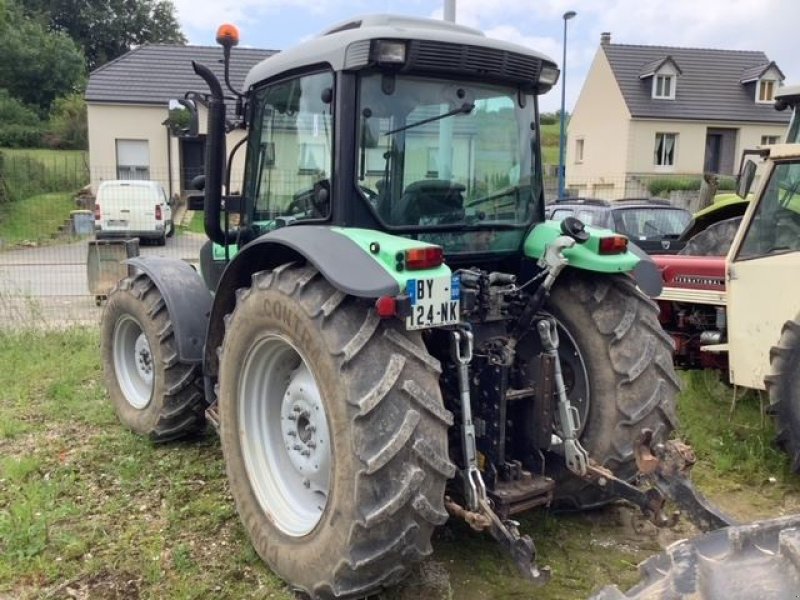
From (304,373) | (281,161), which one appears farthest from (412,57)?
(304,373)

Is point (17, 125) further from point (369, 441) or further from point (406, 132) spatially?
point (369, 441)

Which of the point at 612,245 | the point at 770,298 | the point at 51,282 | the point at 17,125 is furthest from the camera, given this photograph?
the point at 17,125

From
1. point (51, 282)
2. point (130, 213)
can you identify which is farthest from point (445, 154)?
point (130, 213)

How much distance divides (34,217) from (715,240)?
20430 mm

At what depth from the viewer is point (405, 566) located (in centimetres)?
298

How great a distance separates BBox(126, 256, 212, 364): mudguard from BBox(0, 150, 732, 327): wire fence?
494mm

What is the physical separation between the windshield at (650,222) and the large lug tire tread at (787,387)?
24.0 ft

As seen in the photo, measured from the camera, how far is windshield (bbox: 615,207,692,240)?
1177 cm

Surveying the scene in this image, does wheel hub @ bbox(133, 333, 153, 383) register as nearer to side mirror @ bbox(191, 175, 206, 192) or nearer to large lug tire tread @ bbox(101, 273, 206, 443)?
large lug tire tread @ bbox(101, 273, 206, 443)

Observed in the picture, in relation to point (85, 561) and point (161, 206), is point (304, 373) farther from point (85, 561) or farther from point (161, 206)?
point (161, 206)

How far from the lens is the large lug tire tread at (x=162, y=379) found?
4719 mm

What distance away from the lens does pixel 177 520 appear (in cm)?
396

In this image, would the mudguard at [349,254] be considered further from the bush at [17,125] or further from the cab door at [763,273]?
the bush at [17,125]

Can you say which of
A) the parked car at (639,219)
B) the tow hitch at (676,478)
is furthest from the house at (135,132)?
the tow hitch at (676,478)
